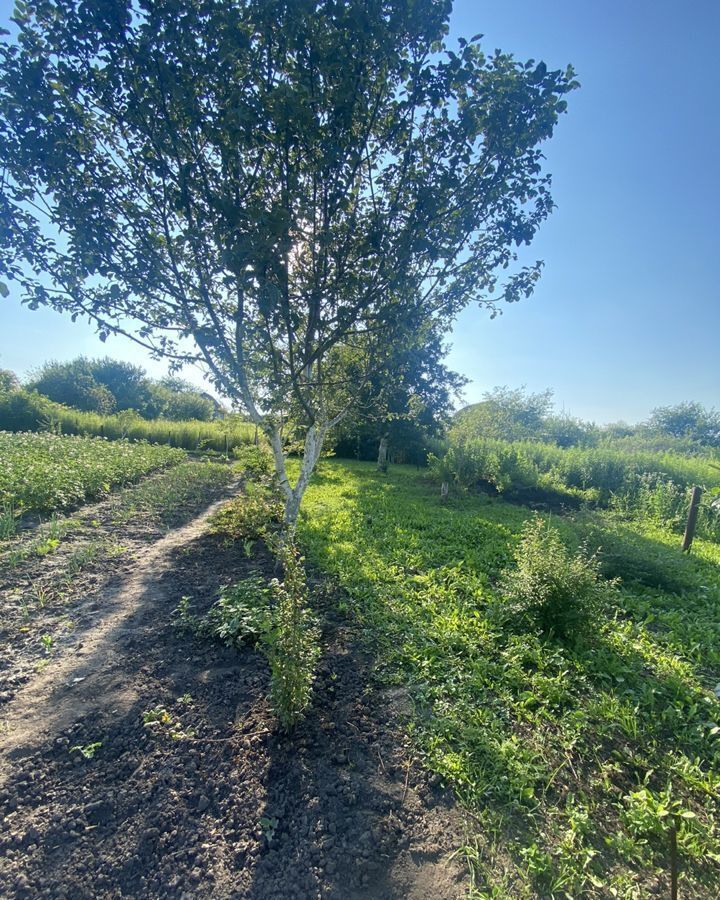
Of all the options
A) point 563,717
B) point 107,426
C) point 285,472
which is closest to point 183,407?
point 107,426

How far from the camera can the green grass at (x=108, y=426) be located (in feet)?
63.0

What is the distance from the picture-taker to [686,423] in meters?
41.1

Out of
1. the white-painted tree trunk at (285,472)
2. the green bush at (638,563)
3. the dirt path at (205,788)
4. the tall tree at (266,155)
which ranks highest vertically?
the tall tree at (266,155)

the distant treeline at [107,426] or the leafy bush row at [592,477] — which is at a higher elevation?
the leafy bush row at [592,477]

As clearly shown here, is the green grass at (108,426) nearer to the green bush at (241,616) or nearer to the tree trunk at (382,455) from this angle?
the tree trunk at (382,455)

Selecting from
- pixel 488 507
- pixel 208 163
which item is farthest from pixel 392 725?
pixel 488 507

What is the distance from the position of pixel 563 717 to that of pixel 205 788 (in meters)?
2.12

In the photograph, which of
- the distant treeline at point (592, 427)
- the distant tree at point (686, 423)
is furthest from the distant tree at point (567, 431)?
the distant tree at point (686, 423)

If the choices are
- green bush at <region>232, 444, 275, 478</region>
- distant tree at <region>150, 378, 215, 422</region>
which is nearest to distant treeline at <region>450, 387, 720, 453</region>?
green bush at <region>232, 444, 275, 478</region>

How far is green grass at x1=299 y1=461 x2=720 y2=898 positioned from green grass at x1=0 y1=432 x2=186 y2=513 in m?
4.78

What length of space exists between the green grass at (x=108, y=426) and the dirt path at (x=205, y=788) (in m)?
17.1

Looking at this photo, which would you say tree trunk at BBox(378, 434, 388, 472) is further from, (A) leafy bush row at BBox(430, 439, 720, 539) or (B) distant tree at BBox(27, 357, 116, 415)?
(B) distant tree at BBox(27, 357, 116, 415)

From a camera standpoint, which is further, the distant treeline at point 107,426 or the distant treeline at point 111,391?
the distant treeline at point 111,391

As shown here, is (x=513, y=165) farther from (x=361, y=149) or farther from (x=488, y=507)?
(x=488, y=507)
